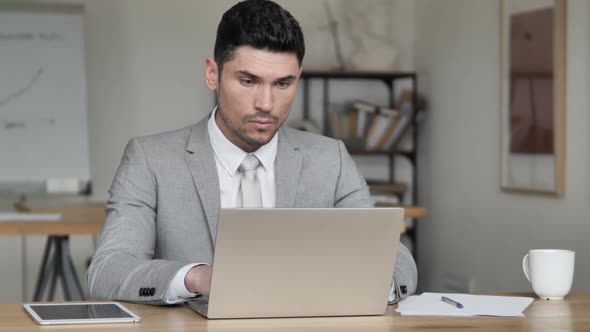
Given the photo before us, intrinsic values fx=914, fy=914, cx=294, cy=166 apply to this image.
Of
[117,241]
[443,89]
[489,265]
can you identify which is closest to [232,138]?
[117,241]

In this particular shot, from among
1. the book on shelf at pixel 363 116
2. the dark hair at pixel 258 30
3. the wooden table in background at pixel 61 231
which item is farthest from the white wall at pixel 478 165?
the dark hair at pixel 258 30

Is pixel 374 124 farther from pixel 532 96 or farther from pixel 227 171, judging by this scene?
pixel 227 171

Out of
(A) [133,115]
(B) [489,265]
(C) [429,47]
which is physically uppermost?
(C) [429,47]

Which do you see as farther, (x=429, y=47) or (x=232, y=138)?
(x=429, y=47)

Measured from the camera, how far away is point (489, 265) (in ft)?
15.2

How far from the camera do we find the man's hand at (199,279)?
1589 mm

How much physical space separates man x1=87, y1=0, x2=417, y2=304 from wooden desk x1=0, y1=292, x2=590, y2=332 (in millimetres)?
140

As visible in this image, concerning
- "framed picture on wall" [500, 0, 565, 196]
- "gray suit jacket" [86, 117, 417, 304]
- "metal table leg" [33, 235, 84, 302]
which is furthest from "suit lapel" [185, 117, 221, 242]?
"framed picture on wall" [500, 0, 565, 196]

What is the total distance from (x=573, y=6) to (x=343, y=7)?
6.13ft

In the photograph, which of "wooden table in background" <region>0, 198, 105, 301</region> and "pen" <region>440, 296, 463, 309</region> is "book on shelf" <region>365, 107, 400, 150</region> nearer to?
"wooden table in background" <region>0, 198, 105, 301</region>

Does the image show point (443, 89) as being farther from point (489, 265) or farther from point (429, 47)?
point (489, 265)

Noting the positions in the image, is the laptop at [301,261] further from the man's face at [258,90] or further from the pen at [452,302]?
the man's face at [258,90]

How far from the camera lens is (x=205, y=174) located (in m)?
2.02

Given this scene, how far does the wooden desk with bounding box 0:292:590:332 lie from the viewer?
58.2 inches
